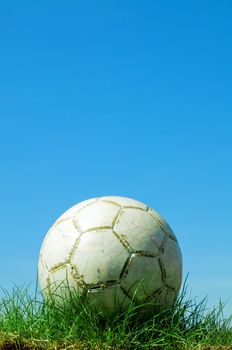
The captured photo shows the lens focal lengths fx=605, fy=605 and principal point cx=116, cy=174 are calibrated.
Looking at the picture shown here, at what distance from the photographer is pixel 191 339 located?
798 centimetres

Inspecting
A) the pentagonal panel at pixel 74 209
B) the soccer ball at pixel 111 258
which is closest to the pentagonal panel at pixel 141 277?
the soccer ball at pixel 111 258

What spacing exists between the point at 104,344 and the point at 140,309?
0.76m

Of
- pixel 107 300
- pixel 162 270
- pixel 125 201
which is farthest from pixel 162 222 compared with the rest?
pixel 107 300

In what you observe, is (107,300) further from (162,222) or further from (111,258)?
(162,222)

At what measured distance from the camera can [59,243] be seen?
7.87 m

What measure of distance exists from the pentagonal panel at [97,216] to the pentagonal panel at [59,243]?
0.14 m

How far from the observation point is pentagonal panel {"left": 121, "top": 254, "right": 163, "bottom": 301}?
750cm

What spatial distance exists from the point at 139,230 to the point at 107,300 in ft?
3.19

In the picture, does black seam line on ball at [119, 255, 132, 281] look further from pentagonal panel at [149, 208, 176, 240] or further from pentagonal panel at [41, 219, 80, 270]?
pentagonal panel at [149, 208, 176, 240]

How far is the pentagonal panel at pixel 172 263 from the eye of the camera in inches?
311

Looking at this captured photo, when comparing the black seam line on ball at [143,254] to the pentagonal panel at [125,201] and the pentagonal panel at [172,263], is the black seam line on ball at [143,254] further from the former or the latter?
the pentagonal panel at [125,201]

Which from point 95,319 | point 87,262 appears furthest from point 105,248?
point 95,319

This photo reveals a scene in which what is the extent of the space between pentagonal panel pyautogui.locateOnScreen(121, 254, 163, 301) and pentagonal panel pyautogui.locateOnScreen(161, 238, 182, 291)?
19cm

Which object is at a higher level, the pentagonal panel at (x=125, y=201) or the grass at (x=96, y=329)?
the pentagonal panel at (x=125, y=201)
